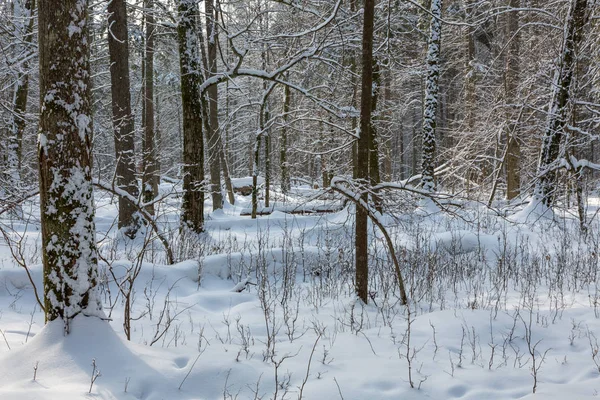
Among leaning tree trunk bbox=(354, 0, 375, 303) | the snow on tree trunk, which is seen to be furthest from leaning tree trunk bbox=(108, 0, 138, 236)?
the snow on tree trunk

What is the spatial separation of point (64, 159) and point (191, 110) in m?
6.10

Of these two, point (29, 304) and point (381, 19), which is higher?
point (381, 19)

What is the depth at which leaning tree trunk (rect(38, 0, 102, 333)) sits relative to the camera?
3.17m

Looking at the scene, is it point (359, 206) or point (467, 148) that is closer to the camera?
point (359, 206)

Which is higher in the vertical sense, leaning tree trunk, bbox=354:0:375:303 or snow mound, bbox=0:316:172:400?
leaning tree trunk, bbox=354:0:375:303

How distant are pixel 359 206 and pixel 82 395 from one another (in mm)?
3305

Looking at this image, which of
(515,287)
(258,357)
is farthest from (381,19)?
(258,357)

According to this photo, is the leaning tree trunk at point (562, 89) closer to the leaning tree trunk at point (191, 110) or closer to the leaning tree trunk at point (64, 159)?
the leaning tree trunk at point (191, 110)

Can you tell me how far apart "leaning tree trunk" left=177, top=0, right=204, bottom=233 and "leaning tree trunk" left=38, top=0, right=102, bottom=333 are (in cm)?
557

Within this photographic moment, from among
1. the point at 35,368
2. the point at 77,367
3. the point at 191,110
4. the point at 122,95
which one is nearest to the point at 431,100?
the point at 191,110

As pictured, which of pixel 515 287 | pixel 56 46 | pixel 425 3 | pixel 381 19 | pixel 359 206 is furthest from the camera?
pixel 425 3

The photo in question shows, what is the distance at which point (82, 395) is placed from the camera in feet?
8.43

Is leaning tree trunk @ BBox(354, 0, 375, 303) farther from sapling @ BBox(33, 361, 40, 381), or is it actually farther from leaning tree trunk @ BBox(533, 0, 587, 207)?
leaning tree trunk @ BBox(533, 0, 587, 207)

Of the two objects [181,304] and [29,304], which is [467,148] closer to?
[181,304]
